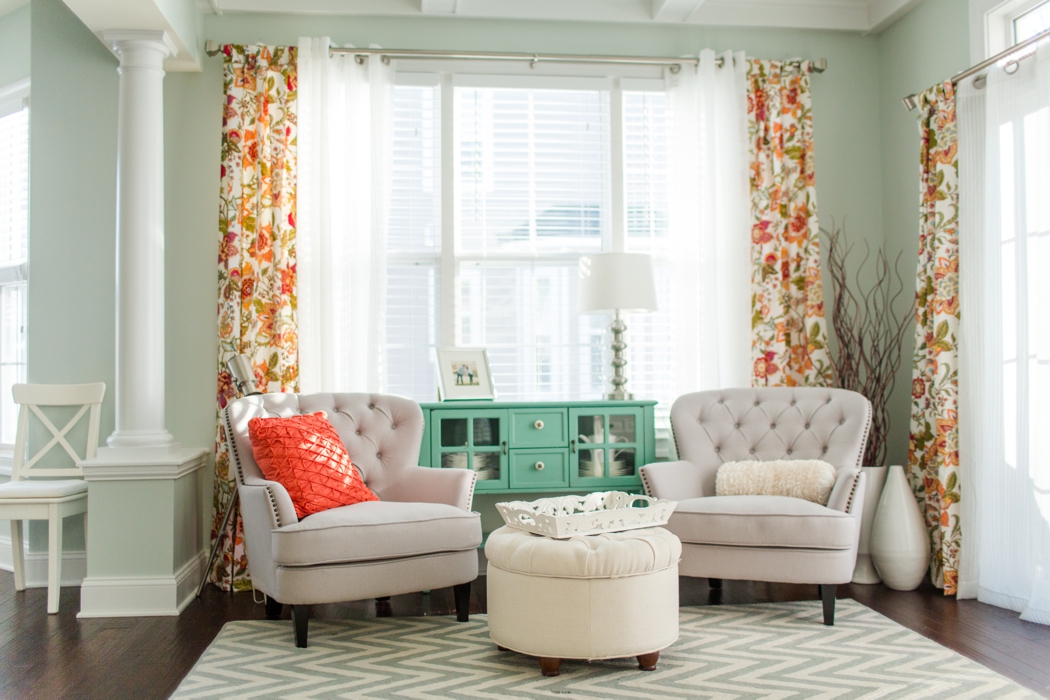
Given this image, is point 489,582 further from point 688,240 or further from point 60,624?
point 688,240

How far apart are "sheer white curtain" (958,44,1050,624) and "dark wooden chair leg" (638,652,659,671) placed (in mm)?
1476

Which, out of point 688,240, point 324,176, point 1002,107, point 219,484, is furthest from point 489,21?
point 219,484

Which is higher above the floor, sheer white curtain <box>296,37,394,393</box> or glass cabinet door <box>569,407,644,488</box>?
sheer white curtain <box>296,37,394,393</box>

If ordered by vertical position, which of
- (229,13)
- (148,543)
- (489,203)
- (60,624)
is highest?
(229,13)

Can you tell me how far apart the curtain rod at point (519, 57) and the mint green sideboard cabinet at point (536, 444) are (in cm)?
164

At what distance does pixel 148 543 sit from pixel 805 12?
3.86 metres

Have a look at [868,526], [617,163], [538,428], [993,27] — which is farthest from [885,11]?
[538,428]

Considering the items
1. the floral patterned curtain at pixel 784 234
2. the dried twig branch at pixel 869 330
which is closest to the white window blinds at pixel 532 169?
the floral patterned curtain at pixel 784 234

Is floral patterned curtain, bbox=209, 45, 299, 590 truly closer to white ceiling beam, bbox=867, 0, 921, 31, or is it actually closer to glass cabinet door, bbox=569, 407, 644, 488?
glass cabinet door, bbox=569, 407, 644, 488

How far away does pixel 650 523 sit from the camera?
254cm

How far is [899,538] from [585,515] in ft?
5.33

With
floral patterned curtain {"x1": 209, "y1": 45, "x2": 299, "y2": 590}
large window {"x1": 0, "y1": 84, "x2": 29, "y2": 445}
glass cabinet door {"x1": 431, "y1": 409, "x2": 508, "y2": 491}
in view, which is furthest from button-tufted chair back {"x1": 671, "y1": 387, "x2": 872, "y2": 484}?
large window {"x1": 0, "y1": 84, "x2": 29, "y2": 445}

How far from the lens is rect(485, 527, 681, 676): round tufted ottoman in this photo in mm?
2270

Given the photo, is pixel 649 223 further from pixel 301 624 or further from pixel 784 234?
pixel 301 624
